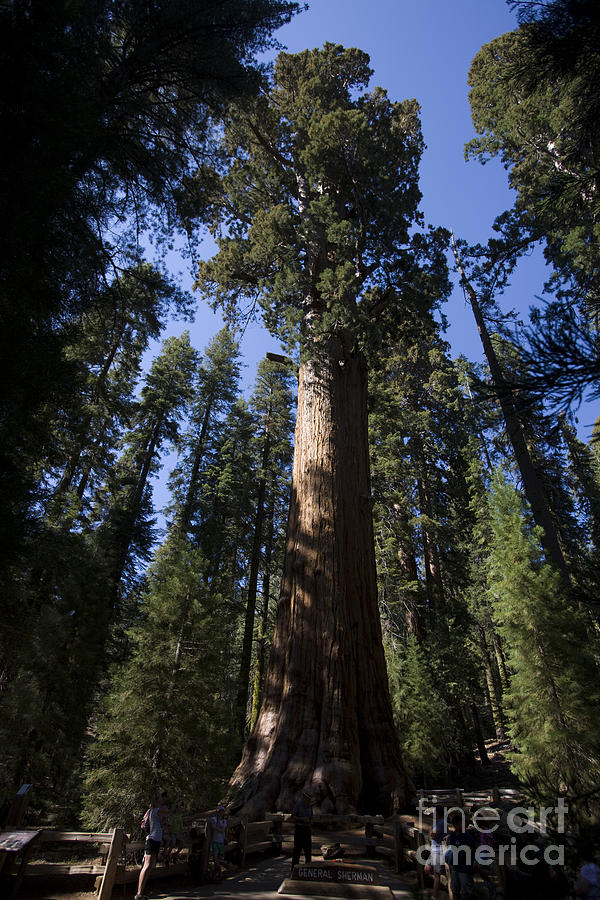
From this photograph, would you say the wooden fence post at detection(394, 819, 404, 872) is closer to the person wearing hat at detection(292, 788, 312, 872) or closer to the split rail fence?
the split rail fence

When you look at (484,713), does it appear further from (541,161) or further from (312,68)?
(312,68)

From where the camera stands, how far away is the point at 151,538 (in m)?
20.0

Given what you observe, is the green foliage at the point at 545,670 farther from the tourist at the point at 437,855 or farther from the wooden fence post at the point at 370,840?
the tourist at the point at 437,855

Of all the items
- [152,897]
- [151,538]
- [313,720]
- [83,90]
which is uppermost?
[151,538]

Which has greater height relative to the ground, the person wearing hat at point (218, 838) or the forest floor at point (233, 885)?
the person wearing hat at point (218, 838)

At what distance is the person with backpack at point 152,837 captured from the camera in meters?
4.96

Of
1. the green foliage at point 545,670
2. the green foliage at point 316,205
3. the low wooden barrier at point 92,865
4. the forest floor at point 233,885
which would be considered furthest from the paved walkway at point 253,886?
the green foliage at point 316,205

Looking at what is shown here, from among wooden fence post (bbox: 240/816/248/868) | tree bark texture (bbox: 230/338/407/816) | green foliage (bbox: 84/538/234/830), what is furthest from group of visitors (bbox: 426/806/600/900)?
green foliage (bbox: 84/538/234/830)

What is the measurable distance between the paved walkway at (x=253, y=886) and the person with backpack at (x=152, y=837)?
18cm

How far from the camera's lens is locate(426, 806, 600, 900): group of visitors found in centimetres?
283

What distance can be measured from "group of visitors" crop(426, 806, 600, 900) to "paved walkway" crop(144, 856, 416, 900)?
55cm

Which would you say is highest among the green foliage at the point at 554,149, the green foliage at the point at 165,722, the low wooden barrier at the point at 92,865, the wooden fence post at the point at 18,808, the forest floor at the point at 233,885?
the green foliage at the point at 554,149

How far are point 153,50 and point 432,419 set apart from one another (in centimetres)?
1683

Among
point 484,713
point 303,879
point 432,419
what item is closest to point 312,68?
point 432,419
